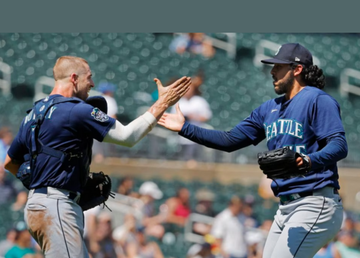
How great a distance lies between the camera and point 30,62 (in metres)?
9.92

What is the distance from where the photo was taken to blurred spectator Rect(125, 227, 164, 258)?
842 cm

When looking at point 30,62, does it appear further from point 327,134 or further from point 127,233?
point 327,134

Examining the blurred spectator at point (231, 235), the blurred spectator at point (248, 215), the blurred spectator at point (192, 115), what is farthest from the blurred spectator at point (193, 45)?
the blurred spectator at point (231, 235)

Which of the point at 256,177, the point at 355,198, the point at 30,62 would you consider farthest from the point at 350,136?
the point at 30,62

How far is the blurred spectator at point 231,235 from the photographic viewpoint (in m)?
8.34

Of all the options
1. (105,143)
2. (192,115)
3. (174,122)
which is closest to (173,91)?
(174,122)

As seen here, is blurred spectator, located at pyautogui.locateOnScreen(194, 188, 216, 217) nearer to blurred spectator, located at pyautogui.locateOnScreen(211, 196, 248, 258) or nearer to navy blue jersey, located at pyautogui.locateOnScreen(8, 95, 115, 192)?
blurred spectator, located at pyautogui.locateOnScreen(211, 196, 248, 258)

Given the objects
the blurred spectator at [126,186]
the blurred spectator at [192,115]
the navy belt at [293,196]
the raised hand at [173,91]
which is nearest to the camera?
the navy belt at [293,196]

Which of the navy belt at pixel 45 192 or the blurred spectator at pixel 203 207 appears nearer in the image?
the navy belt at pixel 45 192

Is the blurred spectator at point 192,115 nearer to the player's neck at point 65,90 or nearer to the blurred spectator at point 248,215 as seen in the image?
the blurred spectator at point 248,215

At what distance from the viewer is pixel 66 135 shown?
371 cm

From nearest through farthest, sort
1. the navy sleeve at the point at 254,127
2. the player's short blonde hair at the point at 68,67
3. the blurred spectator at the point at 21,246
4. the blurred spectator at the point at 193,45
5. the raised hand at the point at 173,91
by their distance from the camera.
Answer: the player's short blonde hair at the point at 68,67 → the raised hand at the point at 173,91 → the navy sleeve at the point at 254,127 → the blurred spectator at the point at 21,246 → the blurred spectator at the point at 193,45

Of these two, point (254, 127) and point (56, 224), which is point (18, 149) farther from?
point (254, 127)

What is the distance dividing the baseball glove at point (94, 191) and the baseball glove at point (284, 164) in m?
1.23
